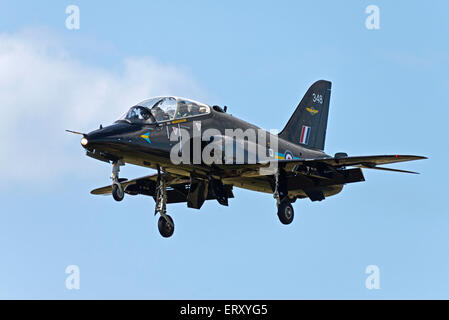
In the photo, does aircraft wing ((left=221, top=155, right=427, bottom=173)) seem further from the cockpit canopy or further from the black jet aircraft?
the cockpit canopy

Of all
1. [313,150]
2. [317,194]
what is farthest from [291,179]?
[313,150]

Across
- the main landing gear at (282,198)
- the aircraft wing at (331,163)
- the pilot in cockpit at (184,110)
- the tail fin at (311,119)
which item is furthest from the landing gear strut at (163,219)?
the tail fin at (311,119)

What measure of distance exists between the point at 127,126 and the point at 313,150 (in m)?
10.6

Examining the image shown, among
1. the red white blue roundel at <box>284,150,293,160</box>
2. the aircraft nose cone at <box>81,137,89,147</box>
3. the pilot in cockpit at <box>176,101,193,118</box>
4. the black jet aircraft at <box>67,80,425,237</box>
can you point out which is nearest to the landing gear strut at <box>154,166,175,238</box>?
the black jet aircraft at <box>67,80,425,237</box>

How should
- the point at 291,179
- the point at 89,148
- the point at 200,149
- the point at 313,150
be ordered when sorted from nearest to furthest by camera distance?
the point at 89,148
the point at 200,149
the point at 291,179
the point at 313,150

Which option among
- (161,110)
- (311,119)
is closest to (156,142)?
(161,110)

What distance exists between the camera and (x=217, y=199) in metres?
33.2

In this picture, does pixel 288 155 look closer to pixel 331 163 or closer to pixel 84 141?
pixel 331 163

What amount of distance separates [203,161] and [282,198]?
3531 mm

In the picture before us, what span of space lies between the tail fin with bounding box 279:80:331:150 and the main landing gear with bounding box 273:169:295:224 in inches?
177

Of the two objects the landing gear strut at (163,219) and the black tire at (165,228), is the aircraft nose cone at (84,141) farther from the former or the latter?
the black tire at (165,228)

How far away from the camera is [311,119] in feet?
128

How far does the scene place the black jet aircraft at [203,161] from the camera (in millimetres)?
30516

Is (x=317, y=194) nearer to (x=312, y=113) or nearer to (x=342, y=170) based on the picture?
(x=342, y=170)
